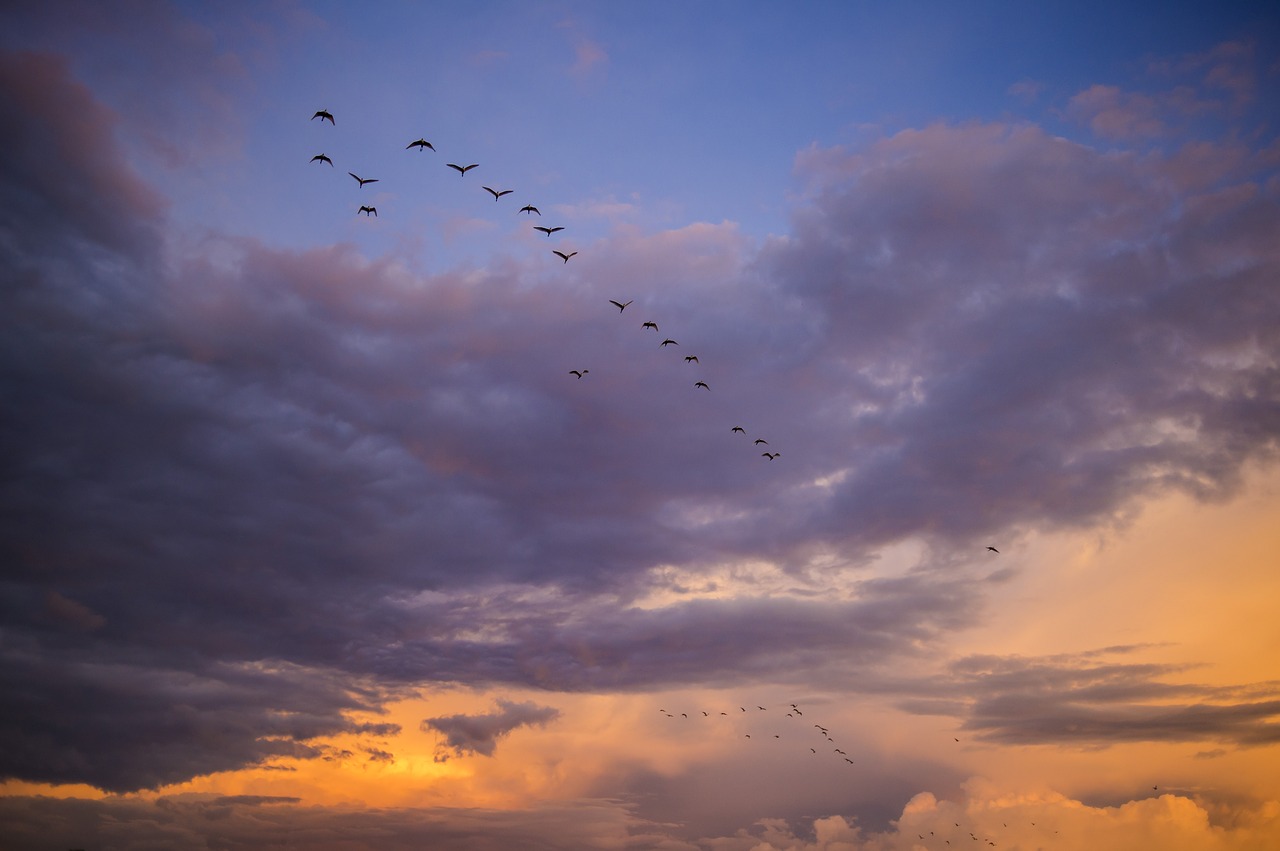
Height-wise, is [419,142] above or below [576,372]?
above

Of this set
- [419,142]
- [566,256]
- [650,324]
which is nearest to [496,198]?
[419,142]

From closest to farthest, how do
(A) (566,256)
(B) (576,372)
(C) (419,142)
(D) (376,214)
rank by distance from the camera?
(C) (419,142) → (D) (376,214) → (A) (566,256) → (B) (576,372)

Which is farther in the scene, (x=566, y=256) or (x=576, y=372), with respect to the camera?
(x=576, y=372)

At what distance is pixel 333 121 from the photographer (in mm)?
82250

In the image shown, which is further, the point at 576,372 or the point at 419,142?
the point at 576,372

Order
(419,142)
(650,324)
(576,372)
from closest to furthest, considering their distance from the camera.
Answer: (419,142)
(650,324)
(576,372)

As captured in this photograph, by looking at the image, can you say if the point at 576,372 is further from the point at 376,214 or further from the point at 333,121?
the point at 333,121

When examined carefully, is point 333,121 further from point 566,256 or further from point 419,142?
point 566,256

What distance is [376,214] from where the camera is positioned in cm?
9819

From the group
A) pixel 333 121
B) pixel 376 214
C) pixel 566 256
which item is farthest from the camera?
pixel 566 256

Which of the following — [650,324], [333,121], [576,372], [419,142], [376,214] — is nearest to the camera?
[333,121]

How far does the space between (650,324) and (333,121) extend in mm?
57588

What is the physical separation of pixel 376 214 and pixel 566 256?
2712 cm

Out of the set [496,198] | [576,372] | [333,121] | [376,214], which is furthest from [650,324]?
[333,121]
